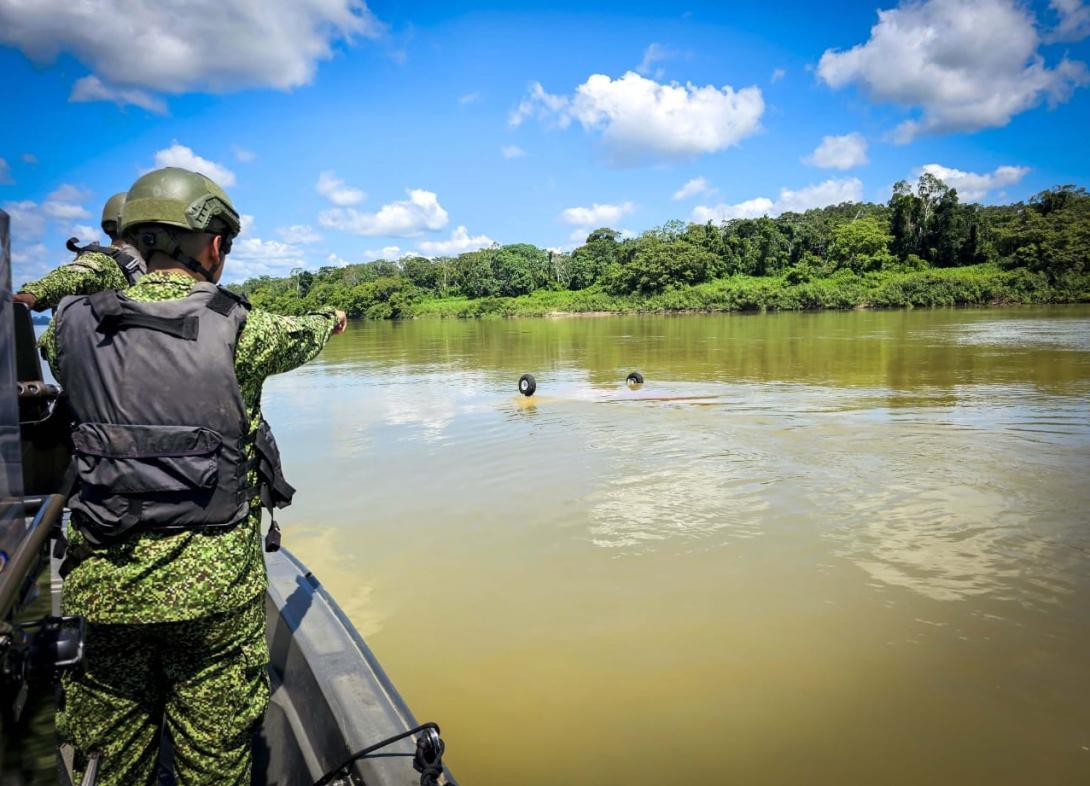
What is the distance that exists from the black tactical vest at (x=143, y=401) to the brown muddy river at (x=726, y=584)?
223cm

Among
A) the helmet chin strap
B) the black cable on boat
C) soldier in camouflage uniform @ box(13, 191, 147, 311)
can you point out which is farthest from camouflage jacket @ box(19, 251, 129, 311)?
the black cable on boat

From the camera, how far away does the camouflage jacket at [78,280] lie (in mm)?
3305

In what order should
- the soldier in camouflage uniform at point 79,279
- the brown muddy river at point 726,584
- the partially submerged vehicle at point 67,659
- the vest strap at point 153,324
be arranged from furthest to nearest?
1. the brown muddy river at point 726,584
2. the soldier in camouflage uniform at point 79,279
3. the vest strap at point 153,324
4. the partially submerged vehicle at point 67,659

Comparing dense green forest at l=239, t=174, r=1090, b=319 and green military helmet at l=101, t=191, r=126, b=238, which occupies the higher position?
dense green forest at l=239, t=174, r=1090, b=319

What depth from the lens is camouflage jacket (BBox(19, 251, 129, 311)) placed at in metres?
3.30

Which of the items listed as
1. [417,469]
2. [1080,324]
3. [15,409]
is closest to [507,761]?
[15,409]

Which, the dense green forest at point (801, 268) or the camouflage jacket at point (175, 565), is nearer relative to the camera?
the camouflage jacket at point (175, 565)

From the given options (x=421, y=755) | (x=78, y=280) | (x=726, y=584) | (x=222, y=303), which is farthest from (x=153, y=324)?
(x=726, y=584)

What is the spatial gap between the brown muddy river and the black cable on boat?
4.75 feet

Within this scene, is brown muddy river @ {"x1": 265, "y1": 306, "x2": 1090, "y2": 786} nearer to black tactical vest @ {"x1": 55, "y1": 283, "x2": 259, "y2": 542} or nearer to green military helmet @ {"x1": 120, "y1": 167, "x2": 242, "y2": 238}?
black tactical vest @ {"x1": 55, "y1": 283, "x2": 259, "y2": 542}

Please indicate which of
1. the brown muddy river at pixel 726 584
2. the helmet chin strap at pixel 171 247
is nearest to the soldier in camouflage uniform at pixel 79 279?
the helmet chin strap at pixel 171 247

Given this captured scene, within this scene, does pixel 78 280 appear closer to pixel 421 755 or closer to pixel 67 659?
pixel 67 659

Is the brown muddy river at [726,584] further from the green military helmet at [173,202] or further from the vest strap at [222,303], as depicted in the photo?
the green military helmet at [173,202]

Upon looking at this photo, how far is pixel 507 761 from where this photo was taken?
341 cm
